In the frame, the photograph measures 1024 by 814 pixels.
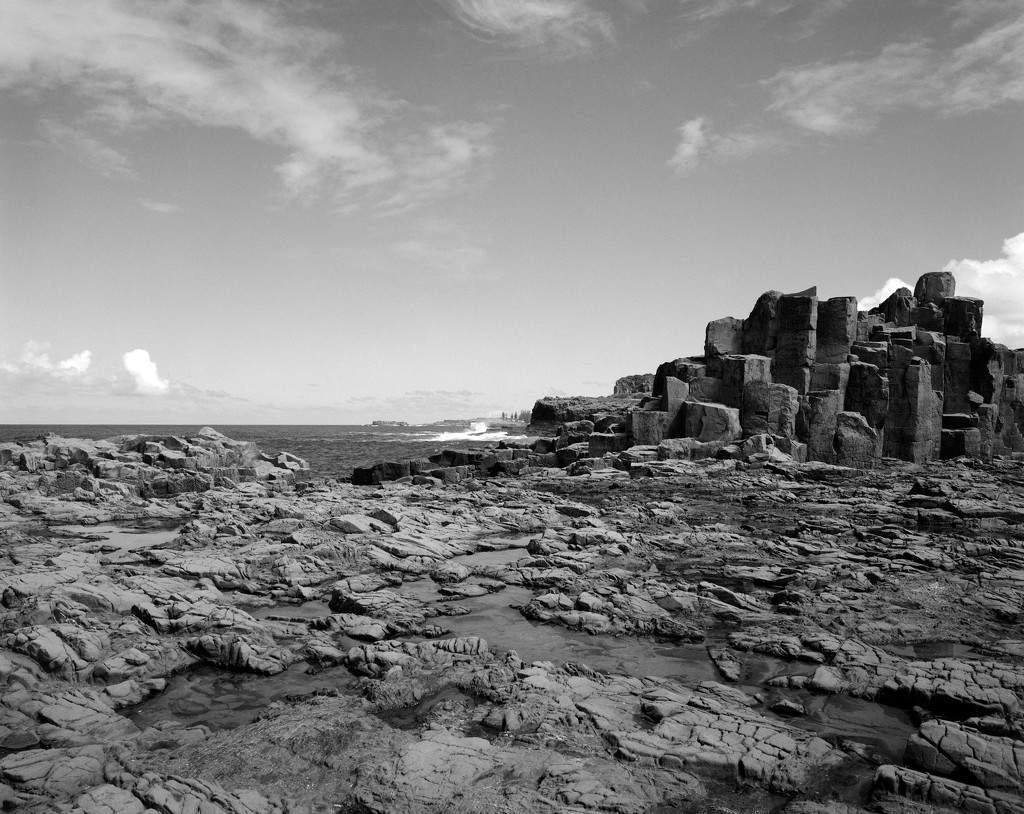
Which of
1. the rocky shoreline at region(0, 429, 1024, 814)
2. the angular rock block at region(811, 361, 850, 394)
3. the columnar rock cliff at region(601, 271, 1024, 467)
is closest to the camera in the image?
the rocky shoreline at region(0, 429, 1024, 814)

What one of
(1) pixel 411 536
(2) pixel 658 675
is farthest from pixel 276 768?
(1) pixel 411 536

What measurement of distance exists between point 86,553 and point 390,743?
31.8 feet

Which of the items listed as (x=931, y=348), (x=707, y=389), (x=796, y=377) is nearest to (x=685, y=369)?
(x=707, y=389)

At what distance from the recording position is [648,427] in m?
31.8

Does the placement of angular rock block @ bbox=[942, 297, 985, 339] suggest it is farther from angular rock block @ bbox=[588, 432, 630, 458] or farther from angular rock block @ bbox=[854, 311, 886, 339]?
angular rock block @ bbox=[588, 432, 630, 458]

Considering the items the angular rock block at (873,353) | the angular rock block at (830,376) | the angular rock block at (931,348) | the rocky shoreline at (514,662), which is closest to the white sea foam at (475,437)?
the angular rock block at (830,376)

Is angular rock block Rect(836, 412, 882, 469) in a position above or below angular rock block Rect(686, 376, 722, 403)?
below

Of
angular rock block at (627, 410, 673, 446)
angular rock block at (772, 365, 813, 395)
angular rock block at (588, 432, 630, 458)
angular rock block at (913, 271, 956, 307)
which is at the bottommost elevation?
angular rock block at (588, 432, 630, 458)

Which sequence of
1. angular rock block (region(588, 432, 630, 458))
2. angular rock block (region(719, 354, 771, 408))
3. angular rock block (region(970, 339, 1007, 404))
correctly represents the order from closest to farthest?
angular rock block (region(588, 432, 630, 458)) → angular rock block (region(719, 354, 771, 408)) → angular rock block (region(970, 339, 1007, 404))

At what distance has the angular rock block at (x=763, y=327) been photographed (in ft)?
123

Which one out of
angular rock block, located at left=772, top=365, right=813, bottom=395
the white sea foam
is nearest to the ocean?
the white sea foam

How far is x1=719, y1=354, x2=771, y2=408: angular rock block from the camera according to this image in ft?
108

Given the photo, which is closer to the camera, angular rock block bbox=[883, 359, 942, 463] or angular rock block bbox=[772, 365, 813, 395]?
angular rock block bbox=[883, 359, 942, 463]

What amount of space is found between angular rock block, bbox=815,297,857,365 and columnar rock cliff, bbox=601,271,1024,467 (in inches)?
2.1
